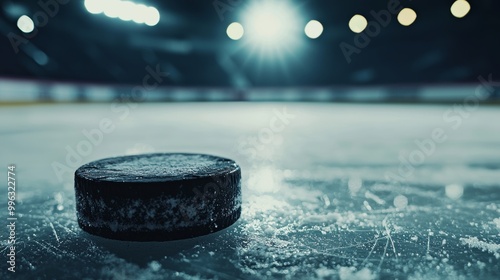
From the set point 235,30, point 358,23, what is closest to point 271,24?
point 235,30

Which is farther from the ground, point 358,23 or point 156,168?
point 358,23

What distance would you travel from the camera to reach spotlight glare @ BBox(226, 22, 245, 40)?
524 inches

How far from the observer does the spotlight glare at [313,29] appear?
12.2 meters

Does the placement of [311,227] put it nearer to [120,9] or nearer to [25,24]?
[25,24]

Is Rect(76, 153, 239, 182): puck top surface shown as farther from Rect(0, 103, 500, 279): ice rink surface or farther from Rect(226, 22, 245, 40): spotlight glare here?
Rect(226, 22, 245, 40): spotlight glare

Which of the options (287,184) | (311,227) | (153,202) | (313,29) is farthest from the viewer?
(313,29)

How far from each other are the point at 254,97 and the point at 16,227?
12.7 metres

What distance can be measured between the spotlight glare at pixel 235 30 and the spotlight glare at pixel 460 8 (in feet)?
20.7

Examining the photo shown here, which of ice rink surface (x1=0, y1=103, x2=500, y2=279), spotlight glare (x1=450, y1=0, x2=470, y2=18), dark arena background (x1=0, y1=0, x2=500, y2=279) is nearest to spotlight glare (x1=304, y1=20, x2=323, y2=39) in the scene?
dark arena background (x1=0, y1=0, x2=500, y2=279)

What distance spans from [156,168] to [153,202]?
0.19 metres

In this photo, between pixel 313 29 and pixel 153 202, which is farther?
pixel 313 29

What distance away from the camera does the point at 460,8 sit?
10133 millimetres

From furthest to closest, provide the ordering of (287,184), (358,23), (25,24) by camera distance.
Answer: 1. (358,23)
2. (25,24)
3. (287,184)

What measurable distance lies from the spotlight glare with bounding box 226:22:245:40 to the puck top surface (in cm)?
1251
